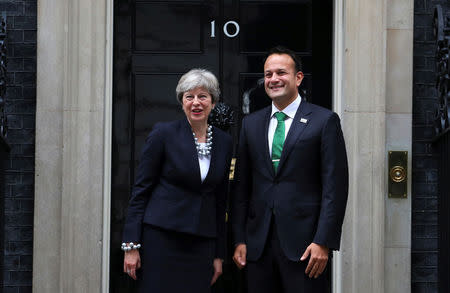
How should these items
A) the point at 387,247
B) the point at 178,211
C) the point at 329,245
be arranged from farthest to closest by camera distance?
the point at 387,247, the point at 178,211, the point at 329,245

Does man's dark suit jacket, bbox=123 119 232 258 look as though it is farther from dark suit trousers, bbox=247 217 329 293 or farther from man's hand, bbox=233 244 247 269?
dark suit trousers, bbox=247 217 329 293

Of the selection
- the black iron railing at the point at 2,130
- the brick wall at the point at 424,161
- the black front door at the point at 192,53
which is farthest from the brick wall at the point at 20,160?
the brick wall at the point at 424,161

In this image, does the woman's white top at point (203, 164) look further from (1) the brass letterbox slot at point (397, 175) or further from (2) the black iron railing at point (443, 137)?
(1) the brass letterbox slot at point (397, 175)

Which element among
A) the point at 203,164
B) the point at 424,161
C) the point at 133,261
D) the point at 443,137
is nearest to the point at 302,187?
the point at 203,164

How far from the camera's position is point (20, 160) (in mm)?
5973

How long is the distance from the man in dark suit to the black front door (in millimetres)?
1811

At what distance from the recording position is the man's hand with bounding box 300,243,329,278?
4199mm

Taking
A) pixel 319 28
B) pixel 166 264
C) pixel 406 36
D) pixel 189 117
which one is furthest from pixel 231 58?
pixel 166 264

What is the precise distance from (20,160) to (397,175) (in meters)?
2.71

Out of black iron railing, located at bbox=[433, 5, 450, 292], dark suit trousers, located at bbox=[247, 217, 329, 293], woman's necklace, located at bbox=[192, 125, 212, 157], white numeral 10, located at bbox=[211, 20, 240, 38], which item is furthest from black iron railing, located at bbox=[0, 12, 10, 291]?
black iron railing, located at bbox=[433, 5, 450, 292]

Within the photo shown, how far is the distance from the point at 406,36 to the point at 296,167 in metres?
2.10

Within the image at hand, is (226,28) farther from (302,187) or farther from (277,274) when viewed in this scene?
(277,274)

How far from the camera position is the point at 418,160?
19.7 feet

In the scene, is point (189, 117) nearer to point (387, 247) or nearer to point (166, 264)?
point (166, 264)
